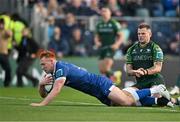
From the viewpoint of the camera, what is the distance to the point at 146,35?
16.3 metres

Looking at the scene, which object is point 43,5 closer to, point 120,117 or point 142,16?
point 142,16

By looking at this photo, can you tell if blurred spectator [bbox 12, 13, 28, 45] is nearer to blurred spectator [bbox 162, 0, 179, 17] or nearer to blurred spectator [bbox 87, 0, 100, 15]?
blurred spectator [bbox 87, 0, 100, 15]

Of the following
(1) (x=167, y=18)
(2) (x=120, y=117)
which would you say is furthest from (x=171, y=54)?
(2) (x=120, y=117)

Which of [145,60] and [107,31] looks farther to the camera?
[107,31]

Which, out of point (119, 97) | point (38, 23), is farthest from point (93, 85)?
point (38, 23)

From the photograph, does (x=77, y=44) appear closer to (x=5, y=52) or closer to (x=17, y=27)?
(x=17, y=27)

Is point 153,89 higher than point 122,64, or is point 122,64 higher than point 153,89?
point 153,89

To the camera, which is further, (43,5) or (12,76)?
(43,5)

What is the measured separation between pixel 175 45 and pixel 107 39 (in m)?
3.09

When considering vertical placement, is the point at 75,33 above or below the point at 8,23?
below

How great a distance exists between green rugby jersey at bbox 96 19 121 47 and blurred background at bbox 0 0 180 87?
125 cm

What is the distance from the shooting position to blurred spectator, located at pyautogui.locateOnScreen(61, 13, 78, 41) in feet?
88.2

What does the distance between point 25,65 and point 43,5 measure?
3.70 meters

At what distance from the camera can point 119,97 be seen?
15570mm
